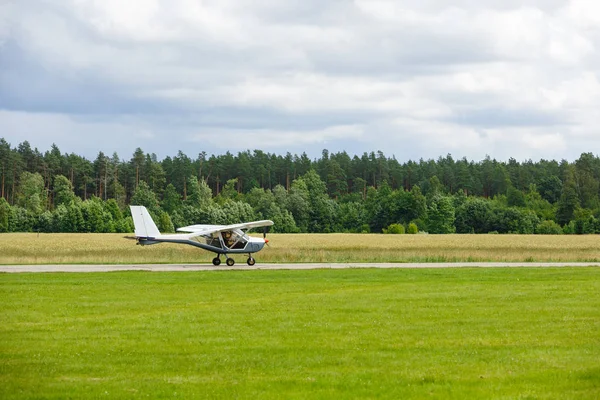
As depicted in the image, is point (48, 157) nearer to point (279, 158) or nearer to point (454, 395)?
point (279, 158)

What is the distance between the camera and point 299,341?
611 inches

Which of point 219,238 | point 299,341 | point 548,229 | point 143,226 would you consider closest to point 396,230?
point 548,229

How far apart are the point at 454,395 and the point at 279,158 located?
162716mm

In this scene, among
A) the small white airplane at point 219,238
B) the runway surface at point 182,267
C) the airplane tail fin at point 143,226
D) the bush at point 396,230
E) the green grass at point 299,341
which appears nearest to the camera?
the green grass at point 299,341

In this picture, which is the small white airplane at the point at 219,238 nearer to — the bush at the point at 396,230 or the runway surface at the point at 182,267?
the runway surface at the point at 182,267

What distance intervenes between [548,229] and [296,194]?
40.4m

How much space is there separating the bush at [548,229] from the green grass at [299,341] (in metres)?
89.2

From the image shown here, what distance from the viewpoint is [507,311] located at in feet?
65.6

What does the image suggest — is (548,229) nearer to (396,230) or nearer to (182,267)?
(396,230)

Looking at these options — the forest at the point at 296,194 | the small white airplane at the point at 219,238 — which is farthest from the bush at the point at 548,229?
the small white airplane at the point at 219,238

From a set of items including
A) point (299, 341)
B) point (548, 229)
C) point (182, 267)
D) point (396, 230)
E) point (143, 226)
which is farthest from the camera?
point (548, 229)

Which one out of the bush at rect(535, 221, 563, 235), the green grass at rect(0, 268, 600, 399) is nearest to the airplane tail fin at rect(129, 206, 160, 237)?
the green grass at rect(0, 268, 600, 399)

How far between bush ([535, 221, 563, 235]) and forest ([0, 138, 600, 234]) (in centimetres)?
15

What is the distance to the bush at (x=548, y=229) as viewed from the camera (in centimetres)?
11238
